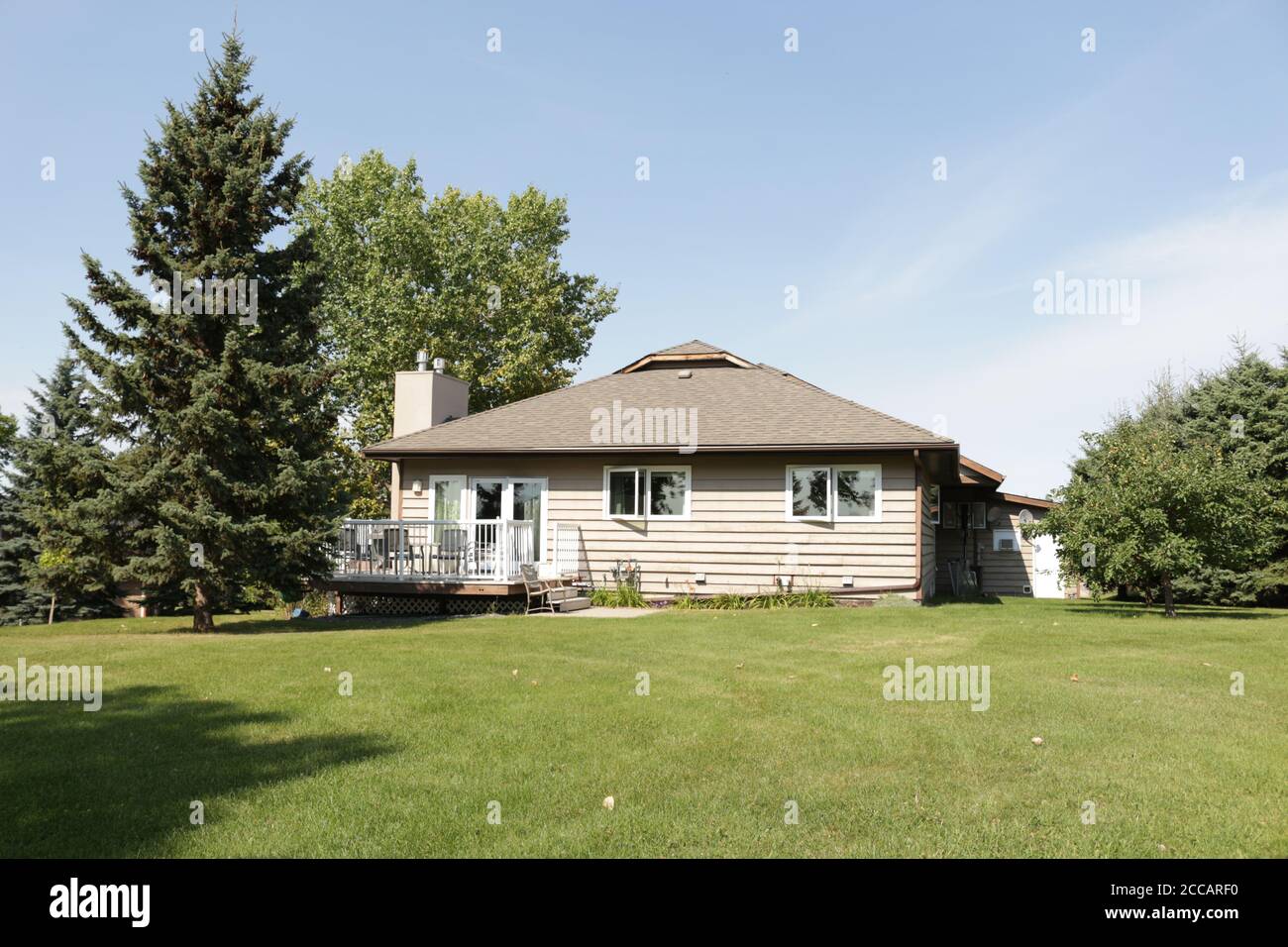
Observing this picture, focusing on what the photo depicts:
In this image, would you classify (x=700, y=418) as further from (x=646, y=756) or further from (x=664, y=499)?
(x=646, y=756)

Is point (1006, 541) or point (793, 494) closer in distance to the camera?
point (793, 494)

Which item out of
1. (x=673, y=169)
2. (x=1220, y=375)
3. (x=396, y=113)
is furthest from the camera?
(x=1220, y=375)

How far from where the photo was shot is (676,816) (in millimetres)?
4148

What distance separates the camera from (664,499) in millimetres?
18312

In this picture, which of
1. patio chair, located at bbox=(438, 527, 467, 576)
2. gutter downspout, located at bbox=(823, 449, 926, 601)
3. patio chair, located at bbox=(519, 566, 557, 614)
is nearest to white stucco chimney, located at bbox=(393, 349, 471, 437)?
patio chair, located at bbox=(438, 527, 467, 576)

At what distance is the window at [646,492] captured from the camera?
18.2m

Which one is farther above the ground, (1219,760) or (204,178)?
(204,178)

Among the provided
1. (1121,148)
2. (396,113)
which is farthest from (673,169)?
(1121,148)

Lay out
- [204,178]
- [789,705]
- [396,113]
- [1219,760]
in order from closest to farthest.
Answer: [1219,760], [789,705], [204,178], [396,113]

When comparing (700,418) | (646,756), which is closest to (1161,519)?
(700,418)

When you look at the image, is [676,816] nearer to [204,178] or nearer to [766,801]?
[766,801]

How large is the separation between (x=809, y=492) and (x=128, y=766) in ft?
46.4

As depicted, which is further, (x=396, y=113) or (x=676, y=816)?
(x=396, y=113)
